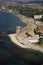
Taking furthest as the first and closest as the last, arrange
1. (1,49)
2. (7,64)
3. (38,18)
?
(38,18) < (1,49) < (7,64)

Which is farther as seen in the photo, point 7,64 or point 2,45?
point 2,45

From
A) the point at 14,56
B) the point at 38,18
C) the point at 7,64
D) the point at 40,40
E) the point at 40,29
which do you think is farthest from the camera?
the point at 38,18

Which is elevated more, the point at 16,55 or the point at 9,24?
the point at 16,55

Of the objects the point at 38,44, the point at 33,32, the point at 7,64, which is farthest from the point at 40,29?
the point at 7,64

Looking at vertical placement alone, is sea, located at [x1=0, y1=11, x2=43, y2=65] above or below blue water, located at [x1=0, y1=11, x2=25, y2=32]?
above

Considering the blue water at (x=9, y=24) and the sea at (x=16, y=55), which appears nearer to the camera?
the sea at (x=16, y=55)

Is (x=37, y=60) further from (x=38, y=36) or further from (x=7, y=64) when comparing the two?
(x=38, y=36)

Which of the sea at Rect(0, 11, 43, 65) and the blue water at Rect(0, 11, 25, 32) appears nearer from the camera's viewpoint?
the sea at Rect(0, 11, 43, 65)

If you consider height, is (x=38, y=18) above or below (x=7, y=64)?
below

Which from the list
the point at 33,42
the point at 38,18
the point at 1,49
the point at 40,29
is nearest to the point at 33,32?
the point at 40,29

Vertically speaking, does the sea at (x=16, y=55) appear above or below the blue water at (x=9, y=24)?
above

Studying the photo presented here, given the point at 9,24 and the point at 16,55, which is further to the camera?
the point at 9,24
